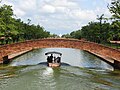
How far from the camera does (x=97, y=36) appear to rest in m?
92.5

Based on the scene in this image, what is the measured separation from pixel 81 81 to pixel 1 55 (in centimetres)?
1417

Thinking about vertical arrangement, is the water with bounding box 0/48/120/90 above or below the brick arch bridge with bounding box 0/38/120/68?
below

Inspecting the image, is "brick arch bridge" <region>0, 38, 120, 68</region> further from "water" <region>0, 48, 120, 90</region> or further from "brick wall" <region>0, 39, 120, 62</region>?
"water" <region>0, 48, 120, 90</region>

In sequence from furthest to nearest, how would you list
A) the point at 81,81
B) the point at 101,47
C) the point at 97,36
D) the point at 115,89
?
the point at 97,36 < the point at 101,47 < the point at 81,81 < the point at 115,89

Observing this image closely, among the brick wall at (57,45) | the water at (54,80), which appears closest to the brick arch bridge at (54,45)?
the brick wall at (57,45)

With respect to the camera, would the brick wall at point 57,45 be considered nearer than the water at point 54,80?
No

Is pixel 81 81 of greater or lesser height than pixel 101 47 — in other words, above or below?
below

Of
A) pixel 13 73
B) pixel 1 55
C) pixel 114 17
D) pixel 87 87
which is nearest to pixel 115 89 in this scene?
pixel 87 87

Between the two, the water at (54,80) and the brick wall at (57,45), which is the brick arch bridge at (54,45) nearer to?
the brick wall at (57,45)

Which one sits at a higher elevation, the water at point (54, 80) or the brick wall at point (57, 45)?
the brick wall at point (57, 45)

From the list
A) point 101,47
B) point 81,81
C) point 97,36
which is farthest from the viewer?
point 97,36

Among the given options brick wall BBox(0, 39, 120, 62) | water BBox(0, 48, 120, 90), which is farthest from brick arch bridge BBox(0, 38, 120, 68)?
water BBox(0, 48, 120, 90)

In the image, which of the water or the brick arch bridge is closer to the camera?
the water

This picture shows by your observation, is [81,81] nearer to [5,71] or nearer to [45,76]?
[45,76]
